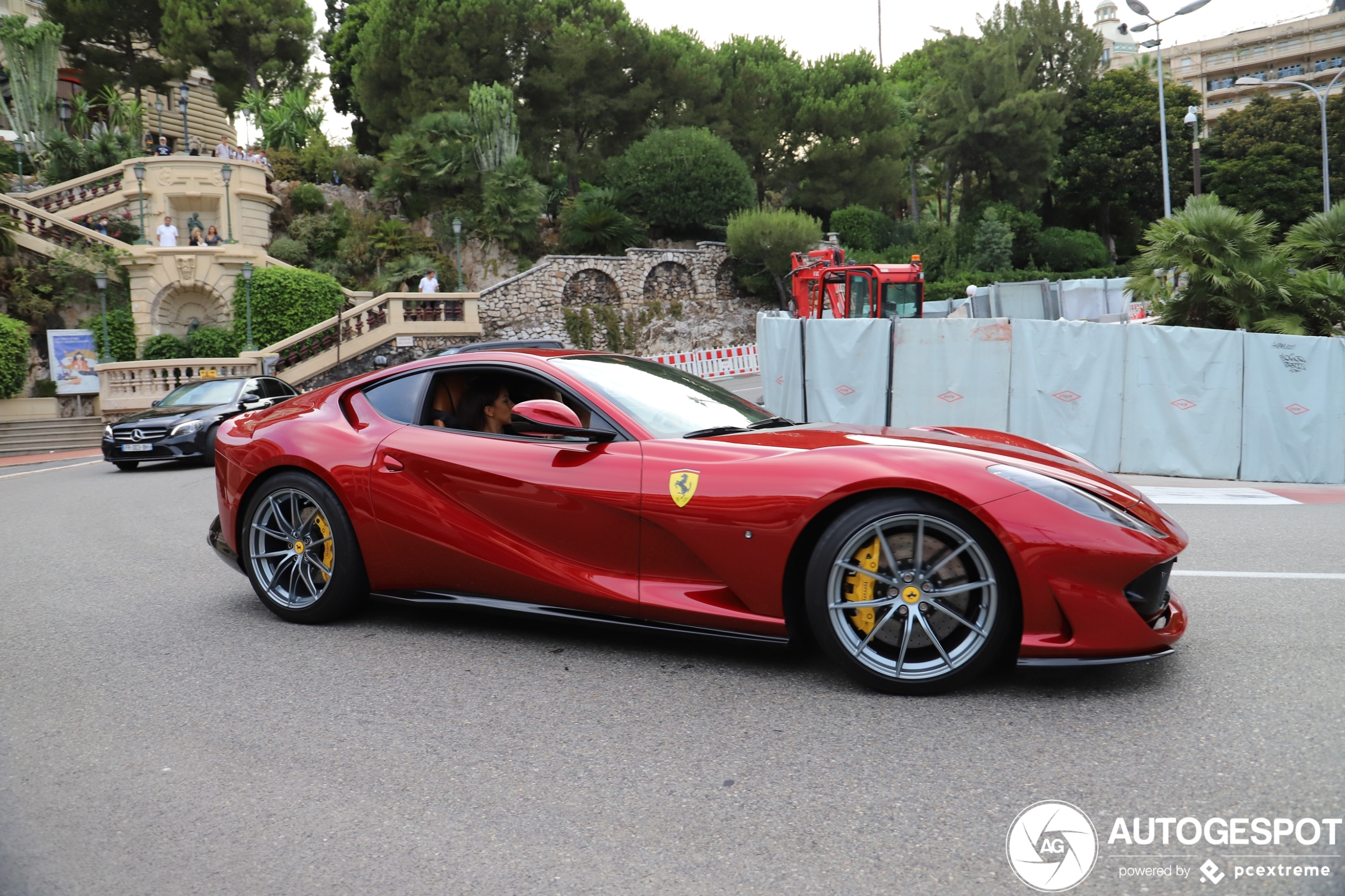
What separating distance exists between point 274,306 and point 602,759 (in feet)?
112

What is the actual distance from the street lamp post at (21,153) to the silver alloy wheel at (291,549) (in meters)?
42.8

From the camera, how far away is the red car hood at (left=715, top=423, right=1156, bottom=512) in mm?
4004

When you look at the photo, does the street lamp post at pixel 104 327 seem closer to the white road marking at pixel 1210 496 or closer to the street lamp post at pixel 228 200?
the street lamp post at pixel 228 200

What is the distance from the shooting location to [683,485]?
4.19 meters

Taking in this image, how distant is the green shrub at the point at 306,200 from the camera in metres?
42.7

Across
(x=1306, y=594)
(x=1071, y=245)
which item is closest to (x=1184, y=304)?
(x=1306, y=594)

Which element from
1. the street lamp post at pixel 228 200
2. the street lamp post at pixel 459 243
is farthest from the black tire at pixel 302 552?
the street lamp post at pixel 228 200

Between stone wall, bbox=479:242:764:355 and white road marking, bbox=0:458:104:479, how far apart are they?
63.7ft

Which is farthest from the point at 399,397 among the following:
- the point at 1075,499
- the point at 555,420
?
the point at 1075,499

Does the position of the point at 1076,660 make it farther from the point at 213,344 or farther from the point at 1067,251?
the point at 1067,251

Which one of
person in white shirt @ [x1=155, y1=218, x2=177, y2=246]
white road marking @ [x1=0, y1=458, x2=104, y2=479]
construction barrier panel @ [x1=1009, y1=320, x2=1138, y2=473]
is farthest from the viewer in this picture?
person in white shirt @ [x1=155, y1=218, x2=177, y2=246]

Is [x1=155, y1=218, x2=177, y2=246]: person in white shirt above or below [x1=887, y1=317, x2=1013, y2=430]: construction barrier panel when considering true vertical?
above

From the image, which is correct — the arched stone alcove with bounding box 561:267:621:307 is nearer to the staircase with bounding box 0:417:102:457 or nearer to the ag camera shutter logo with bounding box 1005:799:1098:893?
the staircase with bounding box 0:417:102:457

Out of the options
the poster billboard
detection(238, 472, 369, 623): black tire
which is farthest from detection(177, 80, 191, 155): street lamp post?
detection(238, 472, 369, 623): black tire
